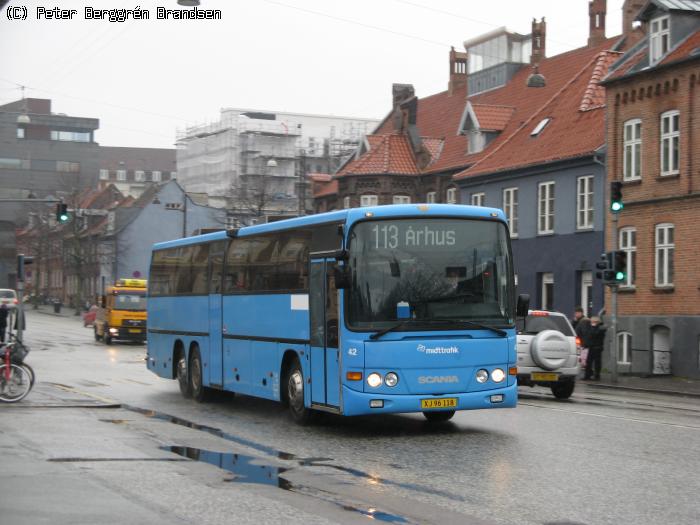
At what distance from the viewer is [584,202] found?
4375 centimetres

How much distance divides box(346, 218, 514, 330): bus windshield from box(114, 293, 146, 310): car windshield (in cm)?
3681

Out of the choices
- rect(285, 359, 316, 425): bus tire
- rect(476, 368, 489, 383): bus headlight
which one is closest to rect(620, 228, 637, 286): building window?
rect(285, 359, 316, 425): bus tire

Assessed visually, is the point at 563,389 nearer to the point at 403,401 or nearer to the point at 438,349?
the point at 438,349

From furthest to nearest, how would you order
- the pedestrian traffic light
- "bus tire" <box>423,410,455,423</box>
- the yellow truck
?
the yellow truck, the pedestrian traffic light, "bus tire" <box>423,410,455,423</box>

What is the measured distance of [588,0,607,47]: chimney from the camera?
55.3 metres

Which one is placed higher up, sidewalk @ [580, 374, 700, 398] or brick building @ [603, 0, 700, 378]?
brick building @ [603, 0, 700, 378]

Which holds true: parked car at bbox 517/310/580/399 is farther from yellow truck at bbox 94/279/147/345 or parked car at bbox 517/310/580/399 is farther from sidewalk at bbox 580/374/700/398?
yellow truck at bbox 94/279/147/345

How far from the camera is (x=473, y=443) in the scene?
48.9 feet

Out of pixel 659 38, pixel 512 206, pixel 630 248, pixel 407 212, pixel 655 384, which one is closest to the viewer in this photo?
pixel 407 212

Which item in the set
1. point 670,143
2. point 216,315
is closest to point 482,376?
point 216,315

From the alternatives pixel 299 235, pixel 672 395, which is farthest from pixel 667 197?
pixel 299 235

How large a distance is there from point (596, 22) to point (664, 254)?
73.7 feet

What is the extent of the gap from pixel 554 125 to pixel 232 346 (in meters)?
30.8

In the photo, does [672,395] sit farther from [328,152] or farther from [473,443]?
[328,152]
